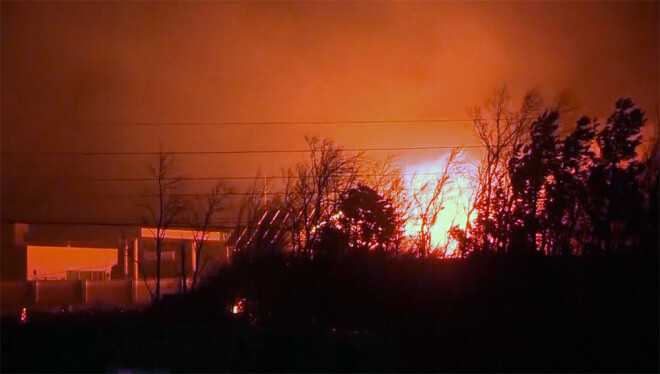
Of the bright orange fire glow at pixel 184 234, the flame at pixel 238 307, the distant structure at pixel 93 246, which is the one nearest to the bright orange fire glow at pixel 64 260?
the distant structure at pixel 93 246

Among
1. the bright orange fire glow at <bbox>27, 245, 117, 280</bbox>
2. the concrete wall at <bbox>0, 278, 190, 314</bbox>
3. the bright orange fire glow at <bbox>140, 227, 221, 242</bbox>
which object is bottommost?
the concrete wall at <bbox>0, 278, 190, 314</bbox>

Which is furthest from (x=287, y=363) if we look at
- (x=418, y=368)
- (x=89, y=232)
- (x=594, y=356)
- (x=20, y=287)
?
(x=89, y=232)

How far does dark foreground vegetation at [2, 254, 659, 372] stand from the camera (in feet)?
41.2

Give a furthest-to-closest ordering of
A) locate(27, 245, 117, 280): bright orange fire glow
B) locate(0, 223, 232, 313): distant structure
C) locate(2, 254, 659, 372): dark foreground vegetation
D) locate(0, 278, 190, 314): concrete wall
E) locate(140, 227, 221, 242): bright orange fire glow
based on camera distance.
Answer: locate(27, 245, 117, 280): bright orange fire glow, locate(140, 227, 221, 242): bright orange fire glow, locate(0, 223, 232, 313): distant structure, locate(0, 278, 190, 314): concrete wall, locate(2, 254, 659, 372): dark foreground vegetation

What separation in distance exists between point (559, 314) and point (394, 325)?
3.58 metres

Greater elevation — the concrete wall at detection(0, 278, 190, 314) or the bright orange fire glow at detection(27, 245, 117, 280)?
the bright orange fire glow at detection(27, 245, 117, 280)

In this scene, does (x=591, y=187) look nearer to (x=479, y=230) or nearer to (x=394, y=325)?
(x=479, y=230)

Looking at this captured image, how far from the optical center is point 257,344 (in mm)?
13156

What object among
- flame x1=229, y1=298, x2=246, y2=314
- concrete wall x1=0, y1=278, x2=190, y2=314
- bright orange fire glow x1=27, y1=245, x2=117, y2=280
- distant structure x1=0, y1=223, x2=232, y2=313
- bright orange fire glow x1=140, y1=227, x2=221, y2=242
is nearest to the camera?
flame x1=229, y1=298, x2=246, y2=314

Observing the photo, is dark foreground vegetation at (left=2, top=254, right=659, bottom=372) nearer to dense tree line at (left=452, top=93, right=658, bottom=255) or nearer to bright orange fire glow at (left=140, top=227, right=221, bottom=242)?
dense tree line at (left=452, top=93, right=658, bottom=255)

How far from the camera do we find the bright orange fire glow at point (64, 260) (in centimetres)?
2891

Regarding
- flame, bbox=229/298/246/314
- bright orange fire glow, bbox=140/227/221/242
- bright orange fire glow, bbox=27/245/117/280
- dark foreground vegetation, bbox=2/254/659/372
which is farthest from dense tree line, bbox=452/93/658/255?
bright orange fire glow, bbox=27/245/117/280

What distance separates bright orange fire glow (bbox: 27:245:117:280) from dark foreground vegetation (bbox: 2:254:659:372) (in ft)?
41.7

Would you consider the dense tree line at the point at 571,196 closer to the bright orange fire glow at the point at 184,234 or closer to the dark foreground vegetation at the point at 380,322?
the dark foreground vegetation at the point at 380,322
